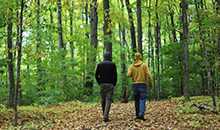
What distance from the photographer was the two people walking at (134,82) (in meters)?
13.7

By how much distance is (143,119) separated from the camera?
13.7m

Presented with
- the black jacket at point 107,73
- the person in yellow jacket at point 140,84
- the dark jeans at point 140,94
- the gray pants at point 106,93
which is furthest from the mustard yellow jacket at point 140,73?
the gray pants at point 106,93

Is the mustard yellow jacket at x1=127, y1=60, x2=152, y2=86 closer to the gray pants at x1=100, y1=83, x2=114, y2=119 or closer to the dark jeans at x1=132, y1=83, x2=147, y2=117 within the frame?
the dark jeans at x1=132, y1=83, x2=147, y2=117

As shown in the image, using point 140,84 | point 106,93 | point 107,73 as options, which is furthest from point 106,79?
point 140,84

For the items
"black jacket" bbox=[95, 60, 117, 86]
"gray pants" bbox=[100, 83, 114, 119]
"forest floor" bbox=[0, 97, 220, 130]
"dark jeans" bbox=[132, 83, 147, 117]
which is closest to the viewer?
"forest floor" bbox=[0, 97, 220, 130]

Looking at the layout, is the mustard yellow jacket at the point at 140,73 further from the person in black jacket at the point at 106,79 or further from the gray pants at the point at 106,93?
the gray pants at the point at 106,93

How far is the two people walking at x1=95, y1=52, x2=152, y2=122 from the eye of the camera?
45.1 feet

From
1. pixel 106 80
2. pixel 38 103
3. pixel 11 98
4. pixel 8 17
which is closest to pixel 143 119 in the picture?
pixel 106 80

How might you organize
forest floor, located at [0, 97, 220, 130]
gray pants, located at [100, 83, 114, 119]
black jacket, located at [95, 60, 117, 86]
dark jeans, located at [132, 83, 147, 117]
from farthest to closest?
black jacket, located at [95, 60, 117, 86] → gray pants, located at [100, 83, 114, 119] → dark jeans, located at [132, 83, 147, 117] → forest floor, located at [0, 97, 220, 130]

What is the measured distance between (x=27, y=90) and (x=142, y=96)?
13.2 meters

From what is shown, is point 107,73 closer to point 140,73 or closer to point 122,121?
point 140,73

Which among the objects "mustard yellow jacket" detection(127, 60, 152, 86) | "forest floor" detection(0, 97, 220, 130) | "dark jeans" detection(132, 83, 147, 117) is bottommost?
"forest floor" detection(0, 97, 220, 130)

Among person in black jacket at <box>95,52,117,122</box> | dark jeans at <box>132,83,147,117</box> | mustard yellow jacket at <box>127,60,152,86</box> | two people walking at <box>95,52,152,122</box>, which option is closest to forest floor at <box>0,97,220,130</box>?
dark jeans at <box>132,83,147,117</box>

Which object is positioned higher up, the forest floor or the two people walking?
the two people walking
